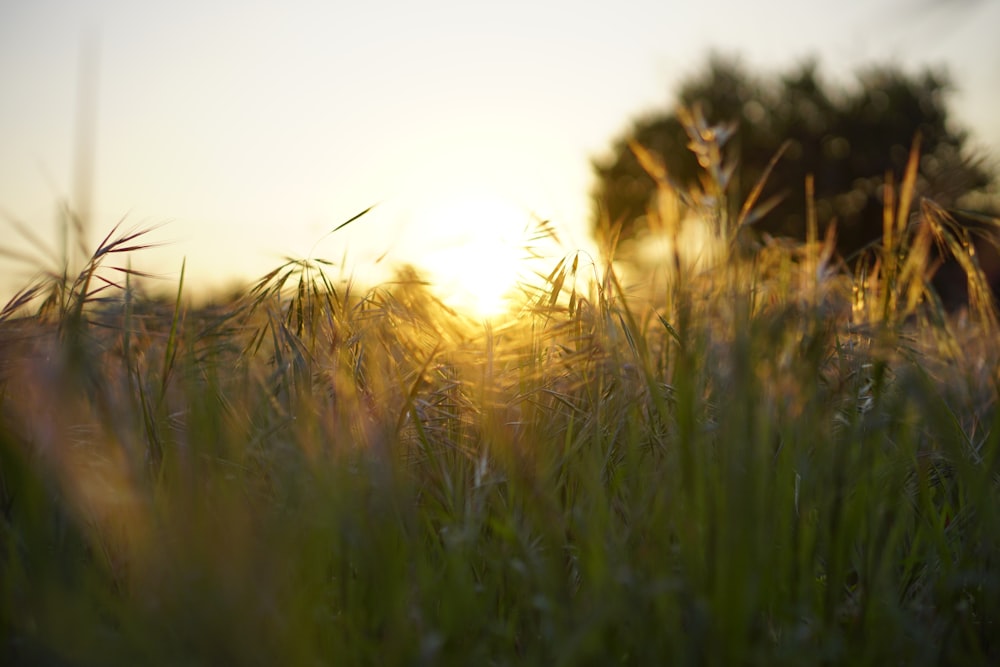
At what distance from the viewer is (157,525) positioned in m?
1.10

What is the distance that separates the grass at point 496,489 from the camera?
94cm

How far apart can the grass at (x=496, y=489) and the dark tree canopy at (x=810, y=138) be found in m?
17.7

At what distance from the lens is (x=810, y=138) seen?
19719mm

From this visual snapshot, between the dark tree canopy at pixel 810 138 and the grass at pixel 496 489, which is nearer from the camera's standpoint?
the grass at pixel 496 489

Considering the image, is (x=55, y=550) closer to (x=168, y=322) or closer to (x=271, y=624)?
(x=271, y=624)

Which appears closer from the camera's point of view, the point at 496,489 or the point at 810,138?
the point at 496,489

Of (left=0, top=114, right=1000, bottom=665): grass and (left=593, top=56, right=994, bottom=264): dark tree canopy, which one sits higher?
(left=593, top=56, right=994, bottom=264): dark tree canopy

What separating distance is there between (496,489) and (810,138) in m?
20.5

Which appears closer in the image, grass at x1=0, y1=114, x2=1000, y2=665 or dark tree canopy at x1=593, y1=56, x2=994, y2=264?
grass at x1=0, y1=114, x2=1000, y2=665

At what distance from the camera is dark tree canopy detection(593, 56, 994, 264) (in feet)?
62.6

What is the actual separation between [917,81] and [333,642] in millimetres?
21955

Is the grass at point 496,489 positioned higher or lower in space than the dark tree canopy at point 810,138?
lower

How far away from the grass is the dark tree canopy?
1775 cm

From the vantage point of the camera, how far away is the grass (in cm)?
94
